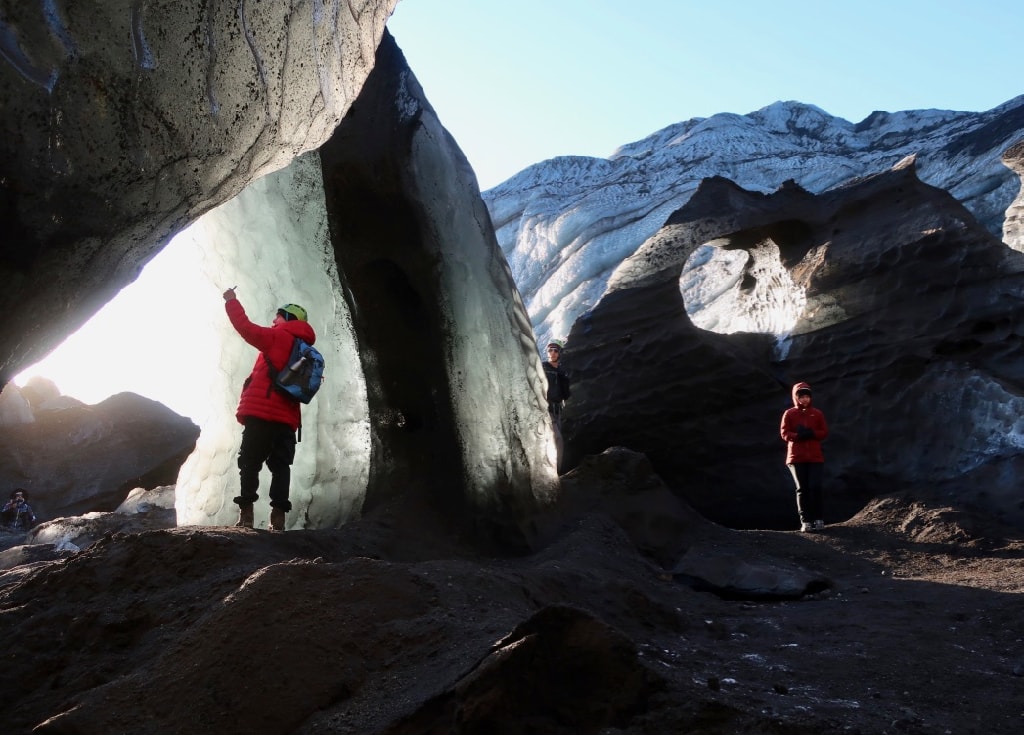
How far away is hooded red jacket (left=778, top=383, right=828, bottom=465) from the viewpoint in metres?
6.55

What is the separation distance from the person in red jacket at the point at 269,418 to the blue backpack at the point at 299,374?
0.8 inches

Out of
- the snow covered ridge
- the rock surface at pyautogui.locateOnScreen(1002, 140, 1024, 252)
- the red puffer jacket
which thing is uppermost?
the snow covered ridge

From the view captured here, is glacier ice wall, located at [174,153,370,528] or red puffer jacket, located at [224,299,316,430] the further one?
glacier ice wall, located at [174,153,370,528]

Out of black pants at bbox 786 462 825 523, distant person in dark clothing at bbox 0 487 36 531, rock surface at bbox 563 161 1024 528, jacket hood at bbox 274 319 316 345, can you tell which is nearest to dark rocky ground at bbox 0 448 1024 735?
jacket hood at bbox 274 319 316 345

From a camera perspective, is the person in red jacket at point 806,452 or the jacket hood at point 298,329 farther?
the person in red jacket at point 806,452

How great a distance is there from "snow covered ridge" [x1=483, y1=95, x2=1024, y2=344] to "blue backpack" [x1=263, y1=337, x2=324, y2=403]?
881 centimetres

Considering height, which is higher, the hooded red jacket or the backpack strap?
the backpack strap

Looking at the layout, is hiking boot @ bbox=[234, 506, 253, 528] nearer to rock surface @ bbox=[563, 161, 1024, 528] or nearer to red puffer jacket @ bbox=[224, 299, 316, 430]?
red puffer jacket @ bbox=[224, 299, 316, 430]

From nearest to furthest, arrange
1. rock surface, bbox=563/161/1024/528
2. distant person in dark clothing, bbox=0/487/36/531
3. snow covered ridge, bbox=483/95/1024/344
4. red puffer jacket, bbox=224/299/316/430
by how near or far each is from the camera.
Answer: red puffer jacket, bbox=224/299/316/430, rock surface, bbox=563/161/1024/528, distant person in dark clothing, bbox=0/487/36/531, snow covered ridge, bbox=483/95/1024/344

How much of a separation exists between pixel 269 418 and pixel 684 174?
13.0m

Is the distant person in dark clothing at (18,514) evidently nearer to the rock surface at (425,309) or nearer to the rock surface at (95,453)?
the rock surface at (95,453)

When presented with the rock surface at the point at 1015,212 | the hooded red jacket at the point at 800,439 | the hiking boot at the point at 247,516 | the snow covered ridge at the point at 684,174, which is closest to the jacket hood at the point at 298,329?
the hiking boot at the point at 247,516

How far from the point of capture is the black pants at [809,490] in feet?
21.4

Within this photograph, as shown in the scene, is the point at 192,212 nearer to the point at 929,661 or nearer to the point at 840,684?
the point at 840,684
